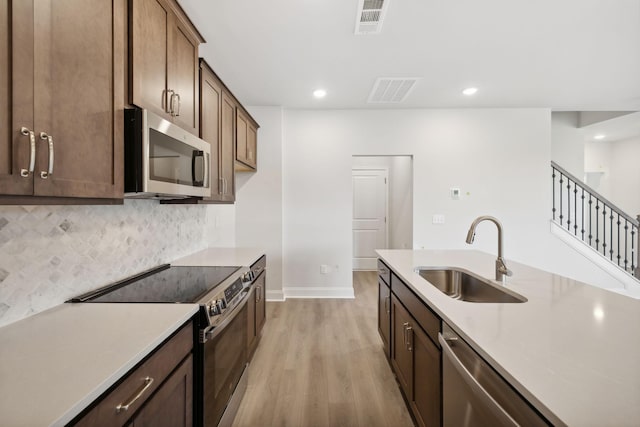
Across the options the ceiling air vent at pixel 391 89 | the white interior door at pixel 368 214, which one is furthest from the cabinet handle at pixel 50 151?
the white interior door at pixel 368 214

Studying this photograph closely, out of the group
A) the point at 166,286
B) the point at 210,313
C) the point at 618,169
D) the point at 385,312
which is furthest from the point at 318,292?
the point at 618,169

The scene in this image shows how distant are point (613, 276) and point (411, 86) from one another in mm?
3832

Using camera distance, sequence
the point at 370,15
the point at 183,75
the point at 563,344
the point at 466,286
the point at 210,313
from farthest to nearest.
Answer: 1. the point at 370,15
2. the point at 466,286
3. the point at 183,75
4. the point at 210,313
5. the point at 563,344

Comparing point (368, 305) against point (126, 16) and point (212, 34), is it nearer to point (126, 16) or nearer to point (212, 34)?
point (212, 34)

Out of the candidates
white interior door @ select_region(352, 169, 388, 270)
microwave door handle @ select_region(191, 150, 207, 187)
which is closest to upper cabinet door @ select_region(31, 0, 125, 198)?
microwave door handle @ select_region(191, 150, 207, 187)

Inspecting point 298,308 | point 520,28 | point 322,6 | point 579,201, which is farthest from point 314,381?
point 579,201

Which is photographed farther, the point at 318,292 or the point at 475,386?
the point at 318,292

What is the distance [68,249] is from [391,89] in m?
3.30

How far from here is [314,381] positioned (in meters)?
2.21

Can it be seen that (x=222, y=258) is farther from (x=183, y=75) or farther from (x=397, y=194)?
(x=397, y=194)

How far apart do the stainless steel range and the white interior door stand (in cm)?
414

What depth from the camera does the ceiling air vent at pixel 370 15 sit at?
1969 mm

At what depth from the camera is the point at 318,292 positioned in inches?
165

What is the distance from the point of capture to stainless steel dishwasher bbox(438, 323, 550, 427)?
763 millimetres
